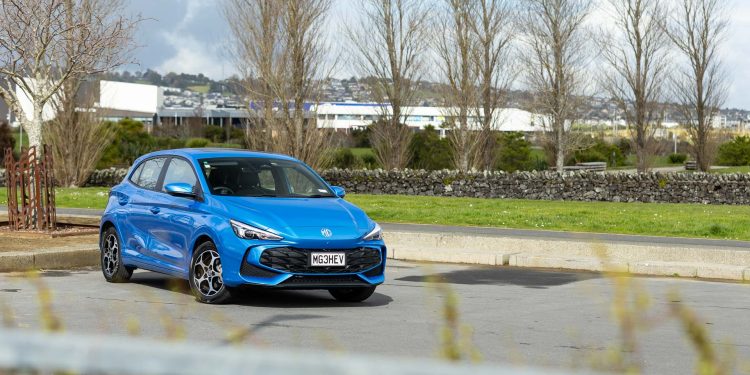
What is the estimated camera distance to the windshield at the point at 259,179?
1201 cm

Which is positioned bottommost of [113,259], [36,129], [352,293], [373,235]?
[352,293]

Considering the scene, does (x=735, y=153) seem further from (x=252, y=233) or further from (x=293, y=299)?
(x=252, y=233)

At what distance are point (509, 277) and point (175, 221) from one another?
16.0 feet

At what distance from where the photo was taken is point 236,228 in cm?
1101

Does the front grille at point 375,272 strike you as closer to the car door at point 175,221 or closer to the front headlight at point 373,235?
the front headlight at point 373,235

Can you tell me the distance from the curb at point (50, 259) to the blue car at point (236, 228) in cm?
113

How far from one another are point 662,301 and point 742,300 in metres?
0.88

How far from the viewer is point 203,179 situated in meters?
12.0

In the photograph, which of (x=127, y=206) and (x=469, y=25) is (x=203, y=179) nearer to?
(x=127, y=206)

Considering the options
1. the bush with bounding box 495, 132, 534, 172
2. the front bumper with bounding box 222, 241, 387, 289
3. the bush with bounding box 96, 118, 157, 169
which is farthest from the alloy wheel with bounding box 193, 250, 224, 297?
the bush with bounding box 495, 132, 534, 172

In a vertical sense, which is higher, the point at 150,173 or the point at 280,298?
the point at 150,173

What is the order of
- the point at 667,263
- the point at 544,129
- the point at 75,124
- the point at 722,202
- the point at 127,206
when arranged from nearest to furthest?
the point at 127,206 → the point at 667,263 → the point at 722,202 → the point at 75,124 → the point at 544,129

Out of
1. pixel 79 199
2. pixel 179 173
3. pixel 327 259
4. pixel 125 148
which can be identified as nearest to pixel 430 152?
pixel 125 148

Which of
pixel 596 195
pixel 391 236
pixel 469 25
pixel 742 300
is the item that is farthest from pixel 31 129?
pixel 469 25
